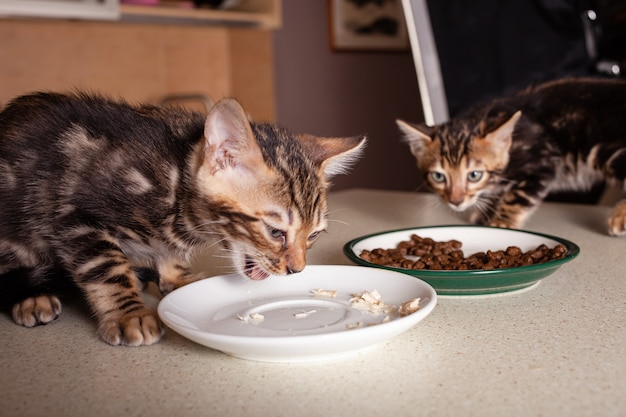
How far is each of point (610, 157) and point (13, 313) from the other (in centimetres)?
158

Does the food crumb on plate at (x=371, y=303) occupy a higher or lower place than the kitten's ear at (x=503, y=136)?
lower

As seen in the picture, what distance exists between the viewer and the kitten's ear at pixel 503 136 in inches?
69.2

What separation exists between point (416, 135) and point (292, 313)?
1165 millimetres

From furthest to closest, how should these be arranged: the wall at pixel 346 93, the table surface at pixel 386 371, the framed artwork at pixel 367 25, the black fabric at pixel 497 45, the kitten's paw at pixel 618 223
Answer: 1. the framed artwork at pixel 367 25
2. the wall at pixel 346 93
3. the black fabric at pixel 497 45
4. the kitten's paw at pixel 618 223
5. the table surface at pixel 386 371

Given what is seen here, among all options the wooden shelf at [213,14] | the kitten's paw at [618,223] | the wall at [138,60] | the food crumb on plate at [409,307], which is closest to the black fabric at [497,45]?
the wooden shelf at [213,14]

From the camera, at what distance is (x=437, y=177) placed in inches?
75.4

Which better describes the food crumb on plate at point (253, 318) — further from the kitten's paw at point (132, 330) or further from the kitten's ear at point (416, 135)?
the kitten's ear at point (416, 135)

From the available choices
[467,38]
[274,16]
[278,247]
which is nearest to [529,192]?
[278,247]

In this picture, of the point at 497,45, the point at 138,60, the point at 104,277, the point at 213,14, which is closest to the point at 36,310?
the point at 104,277

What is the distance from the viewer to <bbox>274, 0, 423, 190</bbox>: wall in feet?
12.2

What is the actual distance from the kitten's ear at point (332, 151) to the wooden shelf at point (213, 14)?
1.67 m

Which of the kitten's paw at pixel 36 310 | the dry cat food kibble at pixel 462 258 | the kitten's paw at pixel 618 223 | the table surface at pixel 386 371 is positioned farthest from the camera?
the kitten's paw at pixel 618 223

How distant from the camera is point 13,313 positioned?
3.12ft

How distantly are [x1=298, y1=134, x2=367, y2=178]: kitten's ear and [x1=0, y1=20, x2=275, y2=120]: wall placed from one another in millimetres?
1994
